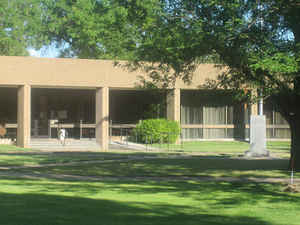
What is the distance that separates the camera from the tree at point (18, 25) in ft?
149

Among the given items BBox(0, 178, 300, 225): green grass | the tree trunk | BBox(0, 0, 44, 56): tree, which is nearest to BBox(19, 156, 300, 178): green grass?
the tree trunk

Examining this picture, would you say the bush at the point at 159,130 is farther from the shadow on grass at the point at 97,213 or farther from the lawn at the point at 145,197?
the shadow on grass at the point at 97,213

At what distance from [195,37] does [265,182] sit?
175 inches

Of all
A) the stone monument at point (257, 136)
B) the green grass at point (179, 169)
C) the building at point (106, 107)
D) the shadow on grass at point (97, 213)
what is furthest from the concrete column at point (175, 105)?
the shadow on grass at point (97, 213)

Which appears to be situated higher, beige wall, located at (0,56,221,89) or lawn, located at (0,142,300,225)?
beige wall, located at (0,56,221,89)

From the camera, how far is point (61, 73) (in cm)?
2962

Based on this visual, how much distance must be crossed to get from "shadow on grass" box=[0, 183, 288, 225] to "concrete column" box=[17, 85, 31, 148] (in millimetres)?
19443

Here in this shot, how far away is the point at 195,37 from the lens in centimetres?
1255

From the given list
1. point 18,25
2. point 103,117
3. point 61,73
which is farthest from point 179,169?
point 18,25

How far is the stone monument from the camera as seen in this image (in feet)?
76.3

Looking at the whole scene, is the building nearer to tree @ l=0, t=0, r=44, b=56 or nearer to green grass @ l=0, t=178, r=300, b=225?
tree @ l=0, t=0, r=44, b=56

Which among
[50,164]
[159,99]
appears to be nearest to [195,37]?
[50,164]

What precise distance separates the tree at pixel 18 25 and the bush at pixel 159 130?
732 inches

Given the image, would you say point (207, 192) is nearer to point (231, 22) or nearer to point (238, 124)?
point (231, 22)
